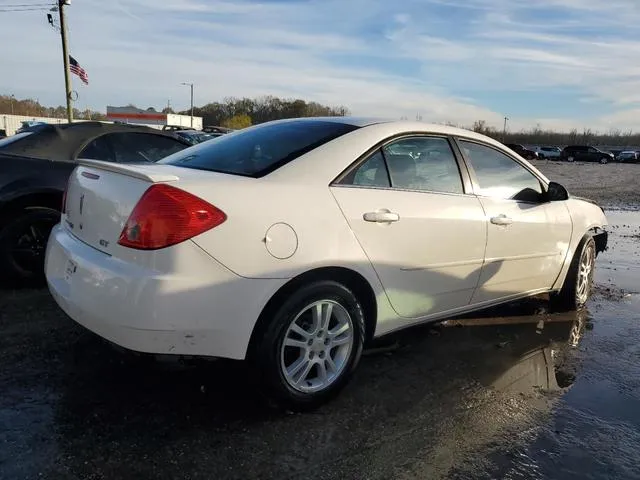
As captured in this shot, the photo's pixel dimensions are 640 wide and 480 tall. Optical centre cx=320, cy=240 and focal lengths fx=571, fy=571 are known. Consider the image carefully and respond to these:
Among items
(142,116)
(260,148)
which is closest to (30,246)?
(260,148)

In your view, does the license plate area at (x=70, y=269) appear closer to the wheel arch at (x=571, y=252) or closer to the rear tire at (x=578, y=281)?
the wheel arch at (x=571, y=252)

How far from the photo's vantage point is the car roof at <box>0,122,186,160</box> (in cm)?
520

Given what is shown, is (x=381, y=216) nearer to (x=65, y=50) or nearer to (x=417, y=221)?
(x=417, y=221)

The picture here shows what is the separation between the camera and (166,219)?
2652 millimetres

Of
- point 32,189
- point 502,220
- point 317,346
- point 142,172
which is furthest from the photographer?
point 32,189

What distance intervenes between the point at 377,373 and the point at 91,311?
6.06ft

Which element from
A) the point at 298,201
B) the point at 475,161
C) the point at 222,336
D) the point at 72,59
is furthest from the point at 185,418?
the point at 72,59

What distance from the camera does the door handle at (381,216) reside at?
3232 mm

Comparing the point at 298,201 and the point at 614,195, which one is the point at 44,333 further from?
the point at 614,195

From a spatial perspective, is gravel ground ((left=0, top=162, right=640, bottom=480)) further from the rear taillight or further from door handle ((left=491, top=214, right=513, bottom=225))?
door handle ((left=491, top=214, right=513, bottom=225))

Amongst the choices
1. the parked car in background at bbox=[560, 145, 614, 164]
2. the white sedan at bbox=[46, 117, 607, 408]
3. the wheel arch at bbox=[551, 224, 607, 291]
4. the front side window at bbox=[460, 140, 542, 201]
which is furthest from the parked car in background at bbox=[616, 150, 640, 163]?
the white sedan at bbox=[46, 117, 607, 408]

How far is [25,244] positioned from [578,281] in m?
4.95

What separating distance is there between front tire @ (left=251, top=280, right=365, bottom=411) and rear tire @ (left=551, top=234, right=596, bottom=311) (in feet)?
8.96

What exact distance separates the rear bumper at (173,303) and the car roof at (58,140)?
2816mm
